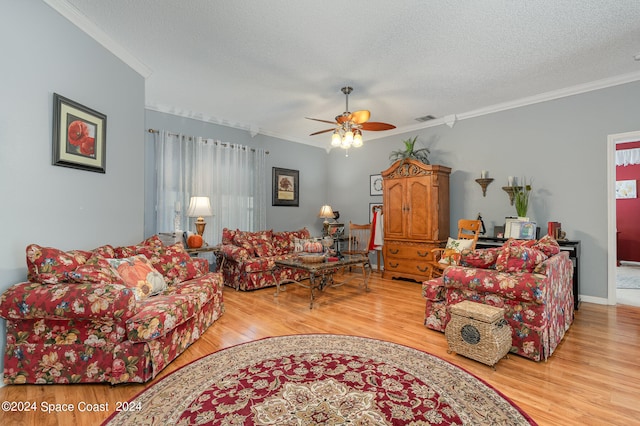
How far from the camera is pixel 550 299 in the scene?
2486 mm

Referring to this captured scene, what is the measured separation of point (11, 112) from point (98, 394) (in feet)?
6.76

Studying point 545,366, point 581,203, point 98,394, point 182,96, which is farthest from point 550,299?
point 182,96

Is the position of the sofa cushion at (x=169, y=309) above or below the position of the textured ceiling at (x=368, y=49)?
below

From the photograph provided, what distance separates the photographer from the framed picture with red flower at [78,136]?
249 cm

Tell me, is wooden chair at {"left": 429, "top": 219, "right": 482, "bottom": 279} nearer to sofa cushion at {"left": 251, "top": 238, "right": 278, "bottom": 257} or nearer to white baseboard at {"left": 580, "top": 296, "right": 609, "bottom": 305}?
white baseboard at {"left": 580, "top": 296, "right": 609, "bottom": 305}

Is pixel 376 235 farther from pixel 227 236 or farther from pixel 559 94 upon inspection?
pixel 559 94

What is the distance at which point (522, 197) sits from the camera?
4453mm

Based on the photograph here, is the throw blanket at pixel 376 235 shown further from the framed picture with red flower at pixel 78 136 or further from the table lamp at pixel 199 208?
the framed picture with red flower at pixel 78 136

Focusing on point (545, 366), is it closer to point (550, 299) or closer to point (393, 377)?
point (550, 299)

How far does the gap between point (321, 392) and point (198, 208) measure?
3.32m

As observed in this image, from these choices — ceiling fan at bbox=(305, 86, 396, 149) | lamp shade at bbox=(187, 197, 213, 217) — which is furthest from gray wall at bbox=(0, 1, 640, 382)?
ceiling fan at bbox=(305, 86, 396, 149)

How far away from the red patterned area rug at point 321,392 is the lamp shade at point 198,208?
2.42m

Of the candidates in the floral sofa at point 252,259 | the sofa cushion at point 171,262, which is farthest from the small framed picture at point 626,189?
the sofa cushion at point 171,262

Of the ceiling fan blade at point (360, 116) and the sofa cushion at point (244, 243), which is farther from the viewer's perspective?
the sofa cushion at point (244, 243)
